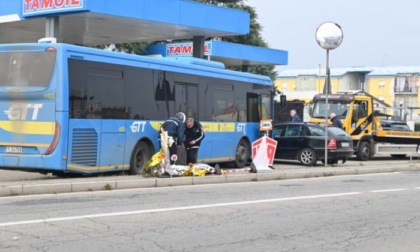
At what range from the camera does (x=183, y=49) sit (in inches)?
1183

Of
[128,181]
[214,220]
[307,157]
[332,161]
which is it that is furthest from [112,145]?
[332,161]

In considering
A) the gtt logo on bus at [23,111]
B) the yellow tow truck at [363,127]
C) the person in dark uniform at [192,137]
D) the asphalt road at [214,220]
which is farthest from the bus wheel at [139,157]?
the yellow tow truck at [363,127]

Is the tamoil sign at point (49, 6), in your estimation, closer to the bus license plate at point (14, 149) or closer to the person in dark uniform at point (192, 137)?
the person in dark uniform at point (192, 137)

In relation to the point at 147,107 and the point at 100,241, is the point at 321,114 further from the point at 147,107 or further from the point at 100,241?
the point at 100,241

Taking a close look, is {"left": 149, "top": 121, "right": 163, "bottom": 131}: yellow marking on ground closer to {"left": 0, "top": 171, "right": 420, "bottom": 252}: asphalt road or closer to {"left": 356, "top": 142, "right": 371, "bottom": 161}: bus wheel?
{"left": 0, "top": 171, "right": 420, "bottom": 252}: asphalt road

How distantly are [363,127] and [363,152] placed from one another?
1103mm

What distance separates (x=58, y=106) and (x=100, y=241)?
19.4 ft

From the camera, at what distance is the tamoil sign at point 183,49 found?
97.7ft

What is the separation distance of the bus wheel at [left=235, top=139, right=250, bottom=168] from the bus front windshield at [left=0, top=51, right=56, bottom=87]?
310 inches

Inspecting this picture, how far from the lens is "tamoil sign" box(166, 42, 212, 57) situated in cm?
2977

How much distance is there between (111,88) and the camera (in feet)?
46.0

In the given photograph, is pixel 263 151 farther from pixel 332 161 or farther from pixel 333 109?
pixel 333 109

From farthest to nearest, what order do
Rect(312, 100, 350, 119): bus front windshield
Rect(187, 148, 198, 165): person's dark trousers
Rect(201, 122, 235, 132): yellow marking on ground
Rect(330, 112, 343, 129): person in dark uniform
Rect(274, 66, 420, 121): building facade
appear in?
Rect(274, 66, 420, 121): building facade
Rect(312, 100, 350, 119): bus front windshield
Rect(330, 112, 343, 129): person in dark uniform
Rect(201, 122, 235, 132): yellow marking on ground
Rect(187, 148, 198, 165): person's dark trousers

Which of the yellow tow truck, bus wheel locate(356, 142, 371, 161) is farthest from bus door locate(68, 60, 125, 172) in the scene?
bus wheel locate(356, 142, 371, 161)
